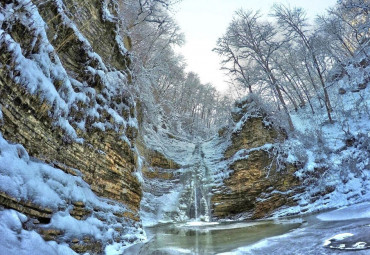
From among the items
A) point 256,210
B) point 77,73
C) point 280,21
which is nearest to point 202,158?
point 256,210

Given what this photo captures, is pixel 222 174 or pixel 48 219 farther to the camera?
pixel 222 174

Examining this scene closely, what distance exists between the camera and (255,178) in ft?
47.9

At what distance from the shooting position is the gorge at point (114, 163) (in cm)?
389

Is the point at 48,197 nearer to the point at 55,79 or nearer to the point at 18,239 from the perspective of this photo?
the point at 18,239

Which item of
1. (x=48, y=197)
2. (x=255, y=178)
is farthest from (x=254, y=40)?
(x=48, y=197)

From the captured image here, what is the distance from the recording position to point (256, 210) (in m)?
13.5

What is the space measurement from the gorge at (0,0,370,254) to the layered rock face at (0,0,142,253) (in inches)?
1.1

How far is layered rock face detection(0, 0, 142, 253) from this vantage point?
3922mm

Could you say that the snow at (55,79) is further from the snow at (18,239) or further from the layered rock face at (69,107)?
the snow at (18,239)

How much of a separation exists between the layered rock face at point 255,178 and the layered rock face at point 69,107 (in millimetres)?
7636

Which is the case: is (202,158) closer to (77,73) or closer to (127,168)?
(127,168)

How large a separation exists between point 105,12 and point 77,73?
4.21 metres

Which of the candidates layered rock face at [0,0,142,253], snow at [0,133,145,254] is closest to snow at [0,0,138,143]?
layered rock face at [0,0,142,253]

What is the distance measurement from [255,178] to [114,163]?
9.90 meters
